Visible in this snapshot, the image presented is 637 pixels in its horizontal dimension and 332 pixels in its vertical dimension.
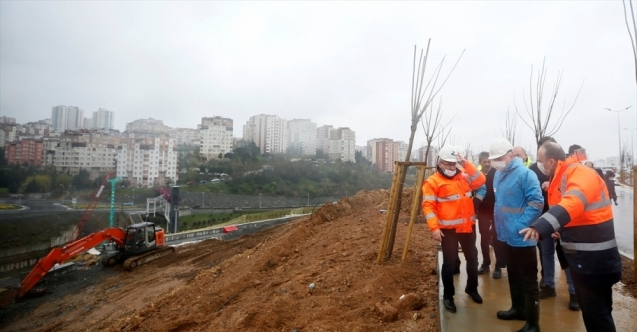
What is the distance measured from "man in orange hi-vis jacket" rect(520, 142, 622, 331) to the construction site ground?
1261 millimetres

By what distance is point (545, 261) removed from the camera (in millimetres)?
3652

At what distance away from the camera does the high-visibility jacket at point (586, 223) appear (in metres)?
2.18

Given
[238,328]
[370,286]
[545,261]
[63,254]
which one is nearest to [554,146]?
[545,261]

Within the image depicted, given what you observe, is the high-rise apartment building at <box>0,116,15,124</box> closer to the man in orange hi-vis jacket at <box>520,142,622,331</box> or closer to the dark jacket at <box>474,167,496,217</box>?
the dark jacket at <box>474,167,496,217</box>

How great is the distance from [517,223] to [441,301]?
1.07 metres

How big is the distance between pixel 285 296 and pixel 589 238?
345 centimetres

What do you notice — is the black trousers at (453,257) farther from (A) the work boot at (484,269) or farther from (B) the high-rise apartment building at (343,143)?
(B) the high-rise apartment building at (343,143)

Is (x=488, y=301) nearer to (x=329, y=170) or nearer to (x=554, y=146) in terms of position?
(x=554, y=146)

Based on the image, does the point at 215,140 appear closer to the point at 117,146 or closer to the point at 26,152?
the point at 117,146

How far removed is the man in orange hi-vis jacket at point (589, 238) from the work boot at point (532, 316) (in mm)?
468

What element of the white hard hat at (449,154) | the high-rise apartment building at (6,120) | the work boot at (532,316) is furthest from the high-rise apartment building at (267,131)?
the work boot at (532,316)

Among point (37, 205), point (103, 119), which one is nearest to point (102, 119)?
point (103, 119)

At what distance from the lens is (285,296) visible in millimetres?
4508

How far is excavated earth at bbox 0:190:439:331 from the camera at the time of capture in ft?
11.8
